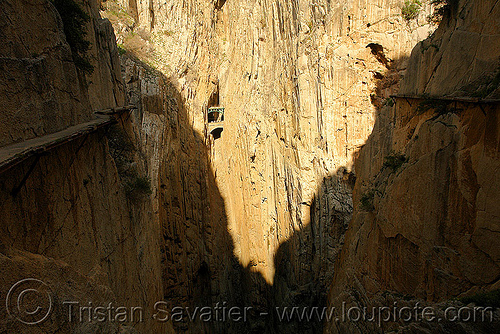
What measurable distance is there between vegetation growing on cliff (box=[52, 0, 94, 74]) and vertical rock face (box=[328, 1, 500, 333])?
28.0 ft

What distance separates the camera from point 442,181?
647cm

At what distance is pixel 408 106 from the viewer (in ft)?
28.8

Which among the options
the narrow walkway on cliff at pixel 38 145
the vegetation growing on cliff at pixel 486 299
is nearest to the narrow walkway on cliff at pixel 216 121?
the narrow walkway on cliff at pixel 38 145

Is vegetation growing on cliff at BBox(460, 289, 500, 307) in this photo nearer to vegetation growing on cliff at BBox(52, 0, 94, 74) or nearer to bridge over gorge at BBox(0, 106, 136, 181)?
bridge over gorge at BBox(0, 106, 136, 181)

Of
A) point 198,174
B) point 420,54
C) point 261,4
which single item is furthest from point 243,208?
point 420,54

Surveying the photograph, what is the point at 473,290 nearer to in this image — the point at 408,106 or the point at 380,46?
the point at 408,106

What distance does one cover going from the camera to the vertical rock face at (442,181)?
546 cm

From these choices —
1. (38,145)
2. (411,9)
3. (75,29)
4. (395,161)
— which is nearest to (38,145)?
(38,145)

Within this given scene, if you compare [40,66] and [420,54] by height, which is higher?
[420,54]

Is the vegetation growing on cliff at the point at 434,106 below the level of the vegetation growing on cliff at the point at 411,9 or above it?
below

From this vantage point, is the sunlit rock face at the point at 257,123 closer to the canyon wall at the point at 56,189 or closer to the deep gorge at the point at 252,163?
the deep gorge at the point at 252,163

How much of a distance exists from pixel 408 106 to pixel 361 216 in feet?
13.7

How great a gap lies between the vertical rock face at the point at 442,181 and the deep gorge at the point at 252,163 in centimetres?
5

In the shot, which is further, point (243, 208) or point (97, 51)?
point (243, 208)
